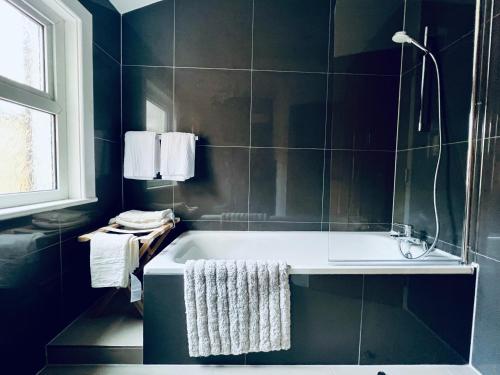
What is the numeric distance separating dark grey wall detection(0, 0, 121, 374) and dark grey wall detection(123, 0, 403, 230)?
0.63 ft

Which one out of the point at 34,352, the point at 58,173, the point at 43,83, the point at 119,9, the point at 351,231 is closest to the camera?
the point at 34,352

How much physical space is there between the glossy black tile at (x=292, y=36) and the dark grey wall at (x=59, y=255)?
114cm

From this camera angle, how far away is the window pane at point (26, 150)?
1.27 meters

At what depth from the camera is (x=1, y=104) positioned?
1213 mm

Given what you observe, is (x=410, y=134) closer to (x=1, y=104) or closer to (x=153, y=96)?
(x=153, y=96)

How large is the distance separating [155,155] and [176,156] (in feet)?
0.55

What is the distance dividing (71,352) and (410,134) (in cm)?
267

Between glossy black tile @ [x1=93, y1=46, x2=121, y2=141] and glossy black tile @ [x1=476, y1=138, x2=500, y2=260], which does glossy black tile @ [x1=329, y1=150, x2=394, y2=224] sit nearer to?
glossy black tile @ [x1=476, y1=138, x2=500, y2=260]

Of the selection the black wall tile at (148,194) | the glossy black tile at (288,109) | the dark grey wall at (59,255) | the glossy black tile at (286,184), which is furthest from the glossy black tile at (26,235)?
the glossy black tile at (288,109)

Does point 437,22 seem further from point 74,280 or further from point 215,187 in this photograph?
point 74,280

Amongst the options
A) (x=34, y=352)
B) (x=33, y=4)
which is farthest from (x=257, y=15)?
(x=34, y=352)

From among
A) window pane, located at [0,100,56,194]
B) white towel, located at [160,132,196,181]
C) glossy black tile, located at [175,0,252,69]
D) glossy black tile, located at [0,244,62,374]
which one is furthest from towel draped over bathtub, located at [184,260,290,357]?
glossy black tile, located at [175,0,252,69]

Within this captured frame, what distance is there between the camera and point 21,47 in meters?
1.36

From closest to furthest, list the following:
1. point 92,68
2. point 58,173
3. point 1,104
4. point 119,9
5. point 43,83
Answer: point 1,104 < point 43,83 < point 58,173 < point 92,68 < point 119,9
